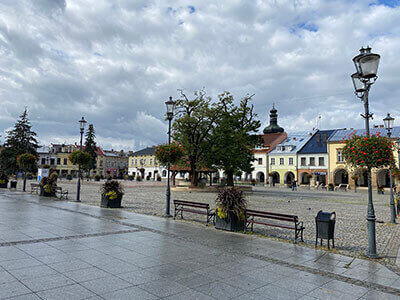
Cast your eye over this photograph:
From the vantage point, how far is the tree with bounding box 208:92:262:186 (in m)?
29.8

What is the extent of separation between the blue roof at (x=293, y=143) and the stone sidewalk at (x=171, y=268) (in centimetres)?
5125

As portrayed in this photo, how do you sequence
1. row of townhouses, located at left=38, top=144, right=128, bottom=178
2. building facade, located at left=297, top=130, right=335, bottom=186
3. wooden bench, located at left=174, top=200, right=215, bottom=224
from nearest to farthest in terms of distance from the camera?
wooden bench, located at left=174, top=200, right=215, bottom=224
building facade, located at left=297, top=130, right=335, bottom=186
row of townhouses, located at left=38, top=144, right=128, bottom=178

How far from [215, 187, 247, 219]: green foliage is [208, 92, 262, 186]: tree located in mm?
19710

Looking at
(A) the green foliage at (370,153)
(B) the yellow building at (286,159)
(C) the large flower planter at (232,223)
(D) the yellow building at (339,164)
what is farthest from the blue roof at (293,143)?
(A) the green foliage at (370,153)

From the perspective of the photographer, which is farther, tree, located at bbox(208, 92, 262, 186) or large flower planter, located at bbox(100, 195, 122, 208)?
tree, located at bbox(208, 92, 262, 186)

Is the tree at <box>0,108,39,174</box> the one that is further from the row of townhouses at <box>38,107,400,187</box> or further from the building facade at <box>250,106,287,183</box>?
the building facade at <box>250,106,287,183</box>

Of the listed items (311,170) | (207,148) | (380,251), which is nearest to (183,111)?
(207,148)

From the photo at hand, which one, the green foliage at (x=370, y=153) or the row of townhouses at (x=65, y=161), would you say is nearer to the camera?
the green foliage at (x=370, y=153)

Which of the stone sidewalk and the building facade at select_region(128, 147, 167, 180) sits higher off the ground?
the building facade at select_region(128, 147, 167, 180)

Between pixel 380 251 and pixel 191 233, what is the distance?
5.18 m

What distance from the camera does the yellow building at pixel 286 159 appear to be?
56.5 m

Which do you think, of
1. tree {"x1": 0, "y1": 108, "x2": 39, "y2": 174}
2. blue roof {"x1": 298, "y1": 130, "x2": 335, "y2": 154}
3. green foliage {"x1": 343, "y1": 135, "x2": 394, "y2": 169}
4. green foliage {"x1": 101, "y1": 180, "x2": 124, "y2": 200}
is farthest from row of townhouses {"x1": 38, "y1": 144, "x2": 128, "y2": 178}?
green foliage {"x1": 343, "y1": 135, "x2": 394, "y2": 169}

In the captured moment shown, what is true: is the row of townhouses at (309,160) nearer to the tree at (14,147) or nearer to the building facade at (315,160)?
the building facade at (315,160)

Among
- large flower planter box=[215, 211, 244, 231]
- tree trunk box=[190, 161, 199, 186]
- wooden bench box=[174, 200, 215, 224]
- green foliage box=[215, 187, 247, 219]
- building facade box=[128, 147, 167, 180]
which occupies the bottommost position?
large flower planter box=[215, 211, 244, 231]
